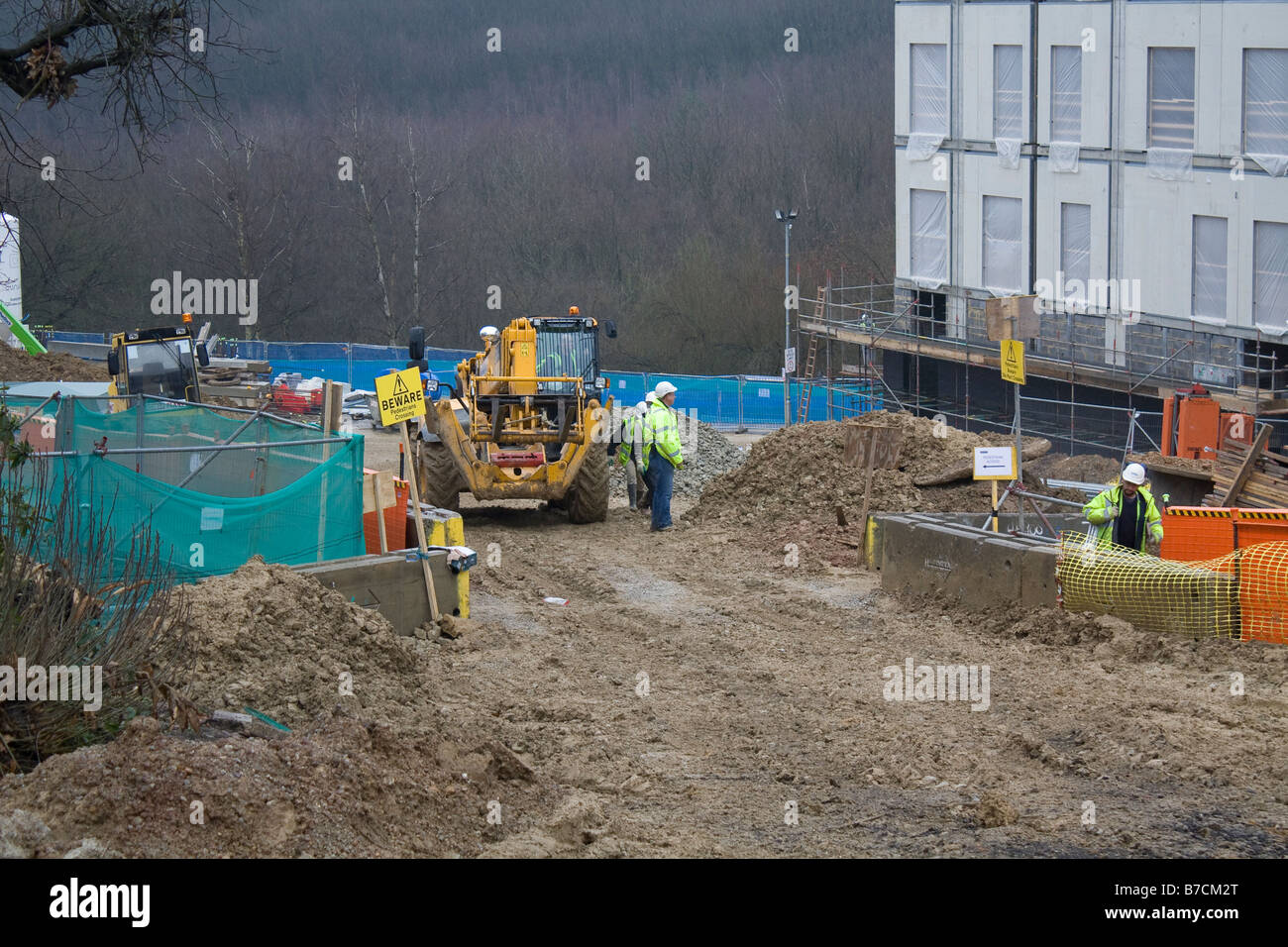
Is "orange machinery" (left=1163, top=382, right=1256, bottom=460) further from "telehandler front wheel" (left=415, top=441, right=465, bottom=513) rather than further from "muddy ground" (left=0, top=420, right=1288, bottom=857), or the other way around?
"telehandler front wheel" (left=415, top=441, right=465, bottom=513)

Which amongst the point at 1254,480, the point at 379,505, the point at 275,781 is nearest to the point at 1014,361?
the point at 1254,480

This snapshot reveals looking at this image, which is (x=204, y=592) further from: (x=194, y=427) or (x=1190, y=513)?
(x=1190, y=513)

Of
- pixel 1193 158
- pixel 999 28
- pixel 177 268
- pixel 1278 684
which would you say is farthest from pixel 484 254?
pixel 1278 684

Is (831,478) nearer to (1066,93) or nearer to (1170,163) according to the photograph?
(1170,163)

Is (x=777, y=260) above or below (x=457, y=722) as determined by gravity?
above

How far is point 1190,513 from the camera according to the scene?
11.4 m

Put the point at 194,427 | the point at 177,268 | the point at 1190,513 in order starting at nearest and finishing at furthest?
the point at 1190,513 → the point at 194,427 → the point at 177,268

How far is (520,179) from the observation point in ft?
251

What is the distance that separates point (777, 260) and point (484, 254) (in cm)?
1535

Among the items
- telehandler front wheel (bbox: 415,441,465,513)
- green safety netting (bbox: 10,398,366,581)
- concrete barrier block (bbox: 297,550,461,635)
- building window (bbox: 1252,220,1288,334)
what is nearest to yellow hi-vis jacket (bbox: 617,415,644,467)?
telehandler front wheel (bbox: 415,441,465,513)

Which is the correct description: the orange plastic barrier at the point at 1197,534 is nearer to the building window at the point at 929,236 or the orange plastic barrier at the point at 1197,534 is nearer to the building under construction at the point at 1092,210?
the building under construction at the point at 1092,210

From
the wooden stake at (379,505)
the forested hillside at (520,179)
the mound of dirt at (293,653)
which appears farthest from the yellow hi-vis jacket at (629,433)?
the forested hillside at (520,179)

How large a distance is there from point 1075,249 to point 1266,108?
6.38 m
